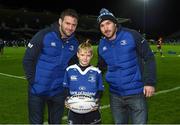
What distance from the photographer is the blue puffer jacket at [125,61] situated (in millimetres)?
5562

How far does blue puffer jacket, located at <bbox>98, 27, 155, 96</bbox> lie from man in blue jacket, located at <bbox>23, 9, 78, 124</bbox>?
617mm

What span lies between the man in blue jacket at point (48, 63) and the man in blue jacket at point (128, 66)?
0.52 metres

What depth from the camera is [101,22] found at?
5.55 meters

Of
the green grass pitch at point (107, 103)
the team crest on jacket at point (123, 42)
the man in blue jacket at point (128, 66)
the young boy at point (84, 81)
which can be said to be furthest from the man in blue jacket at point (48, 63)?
the green grass pitch at point (107, 103)

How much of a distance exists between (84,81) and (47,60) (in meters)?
0.61

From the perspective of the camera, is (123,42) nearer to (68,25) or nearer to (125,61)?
(125,61)

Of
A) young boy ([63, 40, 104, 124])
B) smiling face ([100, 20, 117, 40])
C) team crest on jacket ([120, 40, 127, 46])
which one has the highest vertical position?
smiling face ([100, 20, 117, 40])

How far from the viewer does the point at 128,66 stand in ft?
18.3

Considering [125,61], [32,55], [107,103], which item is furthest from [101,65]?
[107,103]

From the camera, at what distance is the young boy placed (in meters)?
5.73

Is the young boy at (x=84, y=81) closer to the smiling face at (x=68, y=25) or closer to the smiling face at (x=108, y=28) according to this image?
the smiling face at (x=68, y=25)

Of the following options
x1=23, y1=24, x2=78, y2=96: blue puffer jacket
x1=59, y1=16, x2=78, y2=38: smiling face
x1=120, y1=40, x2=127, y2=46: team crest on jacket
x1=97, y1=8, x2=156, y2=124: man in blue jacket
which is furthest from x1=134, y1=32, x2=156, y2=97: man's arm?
x1=23, y1=24, x2=78, y2=96: blue puffer jacket

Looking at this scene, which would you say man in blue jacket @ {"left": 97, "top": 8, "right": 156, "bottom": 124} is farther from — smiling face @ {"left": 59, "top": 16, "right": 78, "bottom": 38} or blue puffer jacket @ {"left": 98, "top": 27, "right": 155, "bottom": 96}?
smiling face @ {"left": 59, "top": 16, "right": 78, "bottom": 38}

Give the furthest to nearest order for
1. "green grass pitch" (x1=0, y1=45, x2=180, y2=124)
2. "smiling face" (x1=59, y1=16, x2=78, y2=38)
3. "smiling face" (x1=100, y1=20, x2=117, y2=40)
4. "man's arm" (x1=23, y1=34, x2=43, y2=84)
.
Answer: "green grass pitch" (x1=0, y1=45, x2=180, y2=124)
"man's arm" (x1=23, y1=34, x2=43, y2=84)
"smiling face" (x1=59, y1=16, x2=78, y2=38)
"smiling face" (x1=100, y1=20, x2=117, y2=40)
